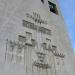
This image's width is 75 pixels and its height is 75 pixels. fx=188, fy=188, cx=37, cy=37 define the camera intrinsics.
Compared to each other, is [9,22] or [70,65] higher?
[9,22]

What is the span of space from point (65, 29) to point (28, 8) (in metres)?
3.29

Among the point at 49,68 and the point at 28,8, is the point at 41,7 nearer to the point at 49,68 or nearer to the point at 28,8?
the point at 28,8

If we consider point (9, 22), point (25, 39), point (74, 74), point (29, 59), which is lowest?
point (74, 74)

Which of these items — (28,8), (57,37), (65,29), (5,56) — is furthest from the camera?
(65,29)

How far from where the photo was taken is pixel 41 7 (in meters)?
11.9

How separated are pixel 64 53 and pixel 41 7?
324 cm

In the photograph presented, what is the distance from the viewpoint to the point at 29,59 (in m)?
9.03

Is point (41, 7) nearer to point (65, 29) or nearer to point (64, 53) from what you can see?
point (65, 29)

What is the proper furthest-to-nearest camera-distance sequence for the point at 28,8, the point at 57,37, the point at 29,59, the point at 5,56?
the point at 57,37, the point at 28,8, the point at 29,59, the point at 5,56

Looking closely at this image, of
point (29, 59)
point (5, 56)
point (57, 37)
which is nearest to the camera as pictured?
point (5, 56)

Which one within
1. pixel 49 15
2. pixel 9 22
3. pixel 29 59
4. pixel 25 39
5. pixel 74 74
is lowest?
pixel 74 74

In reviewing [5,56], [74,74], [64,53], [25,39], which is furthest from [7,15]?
[74,74]

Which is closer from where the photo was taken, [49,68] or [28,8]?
[49,68]

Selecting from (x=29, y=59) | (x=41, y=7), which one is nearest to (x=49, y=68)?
(x=29, y=59)
